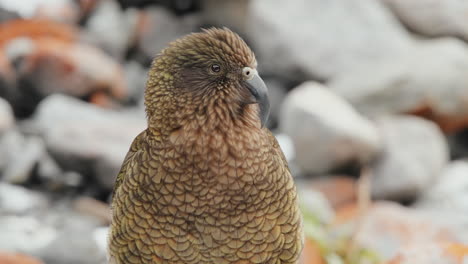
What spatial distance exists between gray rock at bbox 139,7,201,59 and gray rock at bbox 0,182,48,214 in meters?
2.34

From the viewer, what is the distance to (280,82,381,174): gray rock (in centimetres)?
439

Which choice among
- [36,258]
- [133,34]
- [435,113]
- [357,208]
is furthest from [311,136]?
[133,34]

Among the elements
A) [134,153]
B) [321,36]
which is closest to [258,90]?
[134,153]

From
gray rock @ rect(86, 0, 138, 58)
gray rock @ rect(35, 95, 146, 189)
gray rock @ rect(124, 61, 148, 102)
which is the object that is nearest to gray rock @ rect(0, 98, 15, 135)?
gray rock @ rect(35, 95, 146, 189)

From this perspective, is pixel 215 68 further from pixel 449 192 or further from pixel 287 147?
pixel 449 192

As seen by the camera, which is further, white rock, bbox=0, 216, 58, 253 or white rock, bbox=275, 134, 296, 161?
white rock, bbox=275, 134, 296, 161

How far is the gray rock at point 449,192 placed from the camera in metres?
4.62

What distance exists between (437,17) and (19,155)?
11.9ft

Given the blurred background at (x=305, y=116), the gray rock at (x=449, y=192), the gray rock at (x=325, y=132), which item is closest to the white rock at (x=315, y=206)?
the blurred background at (x=305, y=116)

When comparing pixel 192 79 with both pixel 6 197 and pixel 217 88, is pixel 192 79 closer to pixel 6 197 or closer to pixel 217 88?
pixel 217 88

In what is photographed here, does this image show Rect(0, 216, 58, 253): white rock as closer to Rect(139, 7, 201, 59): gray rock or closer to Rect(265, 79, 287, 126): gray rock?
Rect(265, 79, 287, 126): gray rock

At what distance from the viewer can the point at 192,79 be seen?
72.9 inches

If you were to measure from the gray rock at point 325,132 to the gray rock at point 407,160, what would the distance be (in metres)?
0.11

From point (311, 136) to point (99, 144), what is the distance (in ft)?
4.50
